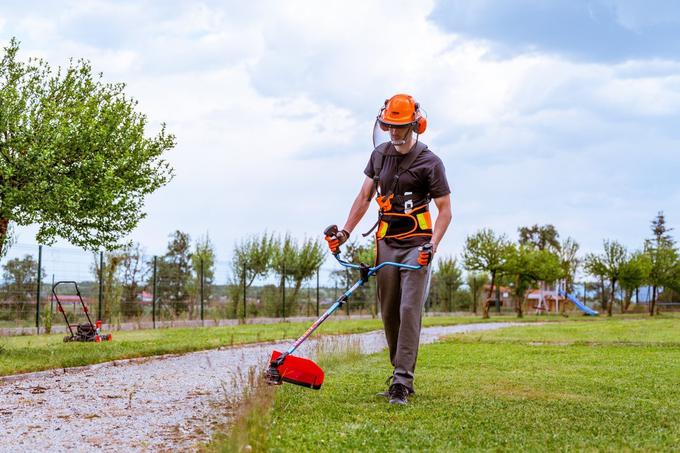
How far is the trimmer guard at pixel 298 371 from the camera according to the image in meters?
6.20

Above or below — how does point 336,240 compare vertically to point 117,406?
above

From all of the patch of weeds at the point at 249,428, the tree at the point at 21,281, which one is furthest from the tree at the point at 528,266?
the patch of weeds at the point at 249,428

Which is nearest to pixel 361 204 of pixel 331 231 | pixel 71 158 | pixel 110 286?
pixel 331 231

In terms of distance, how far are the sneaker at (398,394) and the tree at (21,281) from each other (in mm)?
16821

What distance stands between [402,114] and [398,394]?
93.7 inches

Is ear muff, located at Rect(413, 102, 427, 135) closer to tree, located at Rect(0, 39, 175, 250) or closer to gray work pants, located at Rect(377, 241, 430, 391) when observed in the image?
gray work pants, located at Rect(377, 241, 430, 391)

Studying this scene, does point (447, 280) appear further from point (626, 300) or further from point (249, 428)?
point (249, 428)

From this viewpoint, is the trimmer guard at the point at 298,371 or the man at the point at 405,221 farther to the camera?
the man at the point at 405,221

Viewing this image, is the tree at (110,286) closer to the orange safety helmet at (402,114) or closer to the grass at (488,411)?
the grass at (488,411)

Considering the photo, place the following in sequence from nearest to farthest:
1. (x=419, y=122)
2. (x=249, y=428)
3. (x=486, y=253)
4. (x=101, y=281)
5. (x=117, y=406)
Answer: (x=249, y=428) < (x=419, y=122) < (x=117, y=406) < (x=101, y=281) < (x=486, y=253)

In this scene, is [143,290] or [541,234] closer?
[143,290]

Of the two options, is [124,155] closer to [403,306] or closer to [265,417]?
[403,306]

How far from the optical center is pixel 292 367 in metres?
6.25

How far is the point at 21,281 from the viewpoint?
A: 21172mm
